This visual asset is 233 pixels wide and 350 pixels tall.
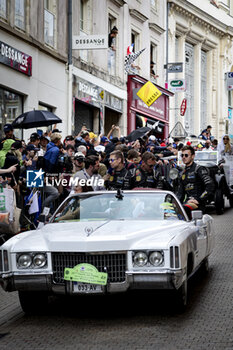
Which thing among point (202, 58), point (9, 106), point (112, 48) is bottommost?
point (9, 106)

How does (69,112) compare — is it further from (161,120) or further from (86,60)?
(161,120)

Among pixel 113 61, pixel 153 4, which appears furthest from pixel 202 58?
pixel 113 61

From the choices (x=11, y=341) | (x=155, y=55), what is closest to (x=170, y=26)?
(x=155, y=55)

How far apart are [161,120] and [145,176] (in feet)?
80.2

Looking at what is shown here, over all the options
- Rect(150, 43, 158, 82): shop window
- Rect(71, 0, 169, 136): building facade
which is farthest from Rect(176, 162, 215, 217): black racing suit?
Rect(150, 43, 158, 82): shop window

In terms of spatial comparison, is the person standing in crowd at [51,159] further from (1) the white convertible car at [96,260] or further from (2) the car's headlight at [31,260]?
(2) the car's headlight at [31,260]

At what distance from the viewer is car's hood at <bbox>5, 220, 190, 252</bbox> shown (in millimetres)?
7180

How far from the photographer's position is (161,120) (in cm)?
3659

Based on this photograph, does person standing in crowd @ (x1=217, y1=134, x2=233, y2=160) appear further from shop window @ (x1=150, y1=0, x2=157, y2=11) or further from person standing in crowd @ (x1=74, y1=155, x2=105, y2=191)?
shop window @ (x1=150, y1=0, x2=157, y2=11)

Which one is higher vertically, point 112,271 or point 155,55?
point 155,55

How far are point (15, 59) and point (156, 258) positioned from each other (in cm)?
1384

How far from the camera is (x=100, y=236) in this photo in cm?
733

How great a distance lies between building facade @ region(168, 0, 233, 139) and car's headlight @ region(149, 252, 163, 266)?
3122cm

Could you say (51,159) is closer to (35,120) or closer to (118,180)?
(35,120)
